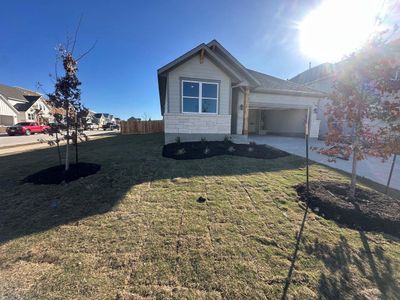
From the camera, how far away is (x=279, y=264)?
8.84 ft

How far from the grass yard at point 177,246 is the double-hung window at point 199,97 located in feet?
19.9

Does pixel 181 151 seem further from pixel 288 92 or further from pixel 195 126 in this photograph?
pixel 288 92

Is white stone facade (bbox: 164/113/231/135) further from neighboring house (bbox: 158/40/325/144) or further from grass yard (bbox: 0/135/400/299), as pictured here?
grass yard (bbox: 0/135/400/299)

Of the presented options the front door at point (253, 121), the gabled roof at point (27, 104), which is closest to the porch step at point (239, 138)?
the front door at point (253, 121)

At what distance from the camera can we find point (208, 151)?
356 inches

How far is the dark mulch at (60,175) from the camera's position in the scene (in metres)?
5.59

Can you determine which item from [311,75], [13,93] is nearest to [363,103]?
[311,75]

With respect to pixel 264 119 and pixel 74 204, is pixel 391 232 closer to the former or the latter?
pixel 74 204

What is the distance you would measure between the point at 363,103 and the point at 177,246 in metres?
4.95

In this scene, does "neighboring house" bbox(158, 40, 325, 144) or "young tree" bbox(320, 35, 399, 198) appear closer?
"young tree" bbox(320, 35, 399, 198)

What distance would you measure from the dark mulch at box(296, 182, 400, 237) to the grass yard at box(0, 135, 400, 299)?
26 cm

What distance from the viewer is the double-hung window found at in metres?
10.3

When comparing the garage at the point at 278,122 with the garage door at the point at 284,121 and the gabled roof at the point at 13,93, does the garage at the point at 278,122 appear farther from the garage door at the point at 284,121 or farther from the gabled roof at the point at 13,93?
the gabled roof at the point at 13,93

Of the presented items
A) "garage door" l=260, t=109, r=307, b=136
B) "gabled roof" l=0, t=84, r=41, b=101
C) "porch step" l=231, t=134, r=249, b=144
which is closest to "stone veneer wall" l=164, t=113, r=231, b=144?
"porch step" l=231, t=134, r=249, b=144
